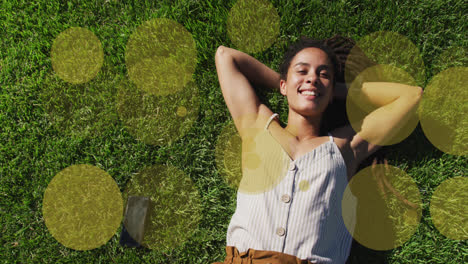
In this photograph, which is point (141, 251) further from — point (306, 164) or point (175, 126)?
point (306, 164)

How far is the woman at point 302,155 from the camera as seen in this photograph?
90.3 inches

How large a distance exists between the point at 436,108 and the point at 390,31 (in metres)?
0.82

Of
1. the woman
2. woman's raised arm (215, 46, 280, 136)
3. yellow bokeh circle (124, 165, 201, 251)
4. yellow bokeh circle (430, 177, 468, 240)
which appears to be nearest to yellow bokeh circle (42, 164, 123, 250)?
yellow bokeh circle (124, 165, 201, 251)

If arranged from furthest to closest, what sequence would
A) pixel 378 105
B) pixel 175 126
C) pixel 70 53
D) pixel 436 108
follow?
pixel 70 53 < pixel 175 126 < pixel 436 108 < pixel 378 105

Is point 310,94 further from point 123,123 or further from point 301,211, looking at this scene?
point 123,123

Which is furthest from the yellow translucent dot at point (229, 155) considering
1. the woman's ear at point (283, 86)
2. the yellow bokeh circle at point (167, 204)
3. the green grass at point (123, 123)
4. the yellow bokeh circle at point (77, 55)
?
the yellow bokeh circle at point (77, 55)

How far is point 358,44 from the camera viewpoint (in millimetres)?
3088

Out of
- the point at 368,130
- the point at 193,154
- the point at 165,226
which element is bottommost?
the point at 165,226

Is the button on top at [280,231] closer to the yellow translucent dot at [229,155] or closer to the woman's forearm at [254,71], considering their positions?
the yellow translucent dot at [229,155]

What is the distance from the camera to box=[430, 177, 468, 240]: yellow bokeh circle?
2.84 metres

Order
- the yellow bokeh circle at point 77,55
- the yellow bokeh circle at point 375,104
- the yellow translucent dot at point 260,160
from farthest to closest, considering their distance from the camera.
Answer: the yellow bokeh circle at point 77,55 → the yellow bokeh circle at point 375,104 → the yellow translucent dot at point 260,160

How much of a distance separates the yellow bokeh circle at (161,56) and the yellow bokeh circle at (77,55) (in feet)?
1.16

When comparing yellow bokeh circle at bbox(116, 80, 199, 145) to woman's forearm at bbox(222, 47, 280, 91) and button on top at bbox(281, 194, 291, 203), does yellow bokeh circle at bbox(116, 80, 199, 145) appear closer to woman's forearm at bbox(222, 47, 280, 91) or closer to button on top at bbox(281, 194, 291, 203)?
woman's forearm at bbox(222, 47, 280, 91)

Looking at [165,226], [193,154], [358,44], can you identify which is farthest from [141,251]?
[358,44]
